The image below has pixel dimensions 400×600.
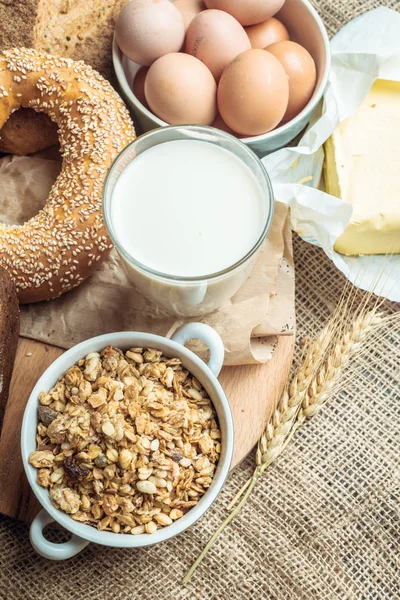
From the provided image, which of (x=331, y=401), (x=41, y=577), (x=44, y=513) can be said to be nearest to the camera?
(x=44, y=513)

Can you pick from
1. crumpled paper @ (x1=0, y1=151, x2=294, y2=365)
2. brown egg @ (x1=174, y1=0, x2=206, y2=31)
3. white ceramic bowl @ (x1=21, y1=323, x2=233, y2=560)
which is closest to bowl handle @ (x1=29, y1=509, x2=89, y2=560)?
white ceramic bowl @ (x1=21, y1=323, x2=233, y2=560)

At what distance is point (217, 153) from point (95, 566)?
89 cm

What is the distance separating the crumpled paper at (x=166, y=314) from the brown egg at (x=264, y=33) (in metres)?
0.39

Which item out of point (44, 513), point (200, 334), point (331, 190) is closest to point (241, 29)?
point (331, 190)

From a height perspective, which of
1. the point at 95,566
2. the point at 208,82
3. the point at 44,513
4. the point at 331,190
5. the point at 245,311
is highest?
the point at 208,82

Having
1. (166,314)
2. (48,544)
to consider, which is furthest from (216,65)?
(48,544)

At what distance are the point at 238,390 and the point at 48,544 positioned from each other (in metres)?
0.51

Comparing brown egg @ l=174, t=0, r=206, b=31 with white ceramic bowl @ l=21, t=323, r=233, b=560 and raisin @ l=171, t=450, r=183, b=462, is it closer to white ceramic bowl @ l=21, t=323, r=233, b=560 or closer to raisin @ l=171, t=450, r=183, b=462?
white ceramic bowl @ l=21, t=323, r=233, b=560

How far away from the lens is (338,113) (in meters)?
1.57

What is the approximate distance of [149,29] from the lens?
1.44 m

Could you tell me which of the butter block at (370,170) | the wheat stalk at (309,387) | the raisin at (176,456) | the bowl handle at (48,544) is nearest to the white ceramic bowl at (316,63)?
the butter block at (370,170)

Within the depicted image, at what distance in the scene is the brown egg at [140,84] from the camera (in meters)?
1.56

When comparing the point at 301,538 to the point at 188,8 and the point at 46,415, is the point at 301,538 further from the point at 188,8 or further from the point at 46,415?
the point at 188,8

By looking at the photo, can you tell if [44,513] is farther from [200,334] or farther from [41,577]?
[200,334]
